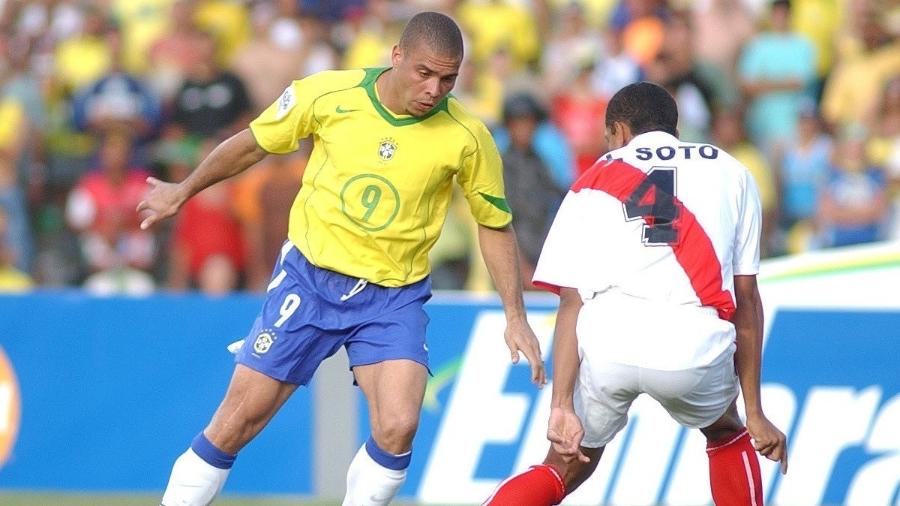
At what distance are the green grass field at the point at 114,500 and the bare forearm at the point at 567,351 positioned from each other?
10.9 ft

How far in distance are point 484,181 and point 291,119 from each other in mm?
857

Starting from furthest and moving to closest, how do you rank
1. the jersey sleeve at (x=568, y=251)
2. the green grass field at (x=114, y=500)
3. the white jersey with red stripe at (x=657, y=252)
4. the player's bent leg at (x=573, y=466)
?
the green grass field at (x=114, y=500), the player's bent leg at (x=573, y=466), the jersey sleeve at (x=568, y=251), the white jersey with red stripe at (x=657, y=252)

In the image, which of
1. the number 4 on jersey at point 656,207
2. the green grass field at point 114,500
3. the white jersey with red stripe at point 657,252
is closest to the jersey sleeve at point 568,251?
the white jersey with red stripe at point 657,252

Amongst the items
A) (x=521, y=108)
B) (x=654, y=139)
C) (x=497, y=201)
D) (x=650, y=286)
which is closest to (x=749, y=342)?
(x=650, y=286)

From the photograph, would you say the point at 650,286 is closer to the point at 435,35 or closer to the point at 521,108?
the point at 435,35

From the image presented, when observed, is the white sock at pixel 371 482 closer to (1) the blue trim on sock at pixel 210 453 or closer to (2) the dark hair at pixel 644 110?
(1) the blue trim on sock at pixel 210 453

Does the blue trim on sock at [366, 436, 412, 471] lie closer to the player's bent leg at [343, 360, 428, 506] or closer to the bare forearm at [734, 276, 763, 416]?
the player's bent leg at [343, 360, 428, 506]

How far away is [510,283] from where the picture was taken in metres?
6.48

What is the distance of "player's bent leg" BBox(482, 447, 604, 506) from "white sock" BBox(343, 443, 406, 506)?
45 centimetres

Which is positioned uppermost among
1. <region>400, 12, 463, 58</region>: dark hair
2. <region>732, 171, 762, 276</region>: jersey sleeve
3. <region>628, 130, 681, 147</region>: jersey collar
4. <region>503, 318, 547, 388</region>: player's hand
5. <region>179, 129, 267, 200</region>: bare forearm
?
<region>400, 12, 463, 58</region>: dark hair

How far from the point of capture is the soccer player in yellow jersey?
20.7 ft

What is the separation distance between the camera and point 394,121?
6.33m

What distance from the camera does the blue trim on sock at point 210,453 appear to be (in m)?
6.39

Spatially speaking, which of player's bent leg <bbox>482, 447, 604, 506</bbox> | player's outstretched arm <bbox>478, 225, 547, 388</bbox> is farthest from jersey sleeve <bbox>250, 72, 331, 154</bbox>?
player's bent leg <bbox>482, 447, 604, 506</bbox>
